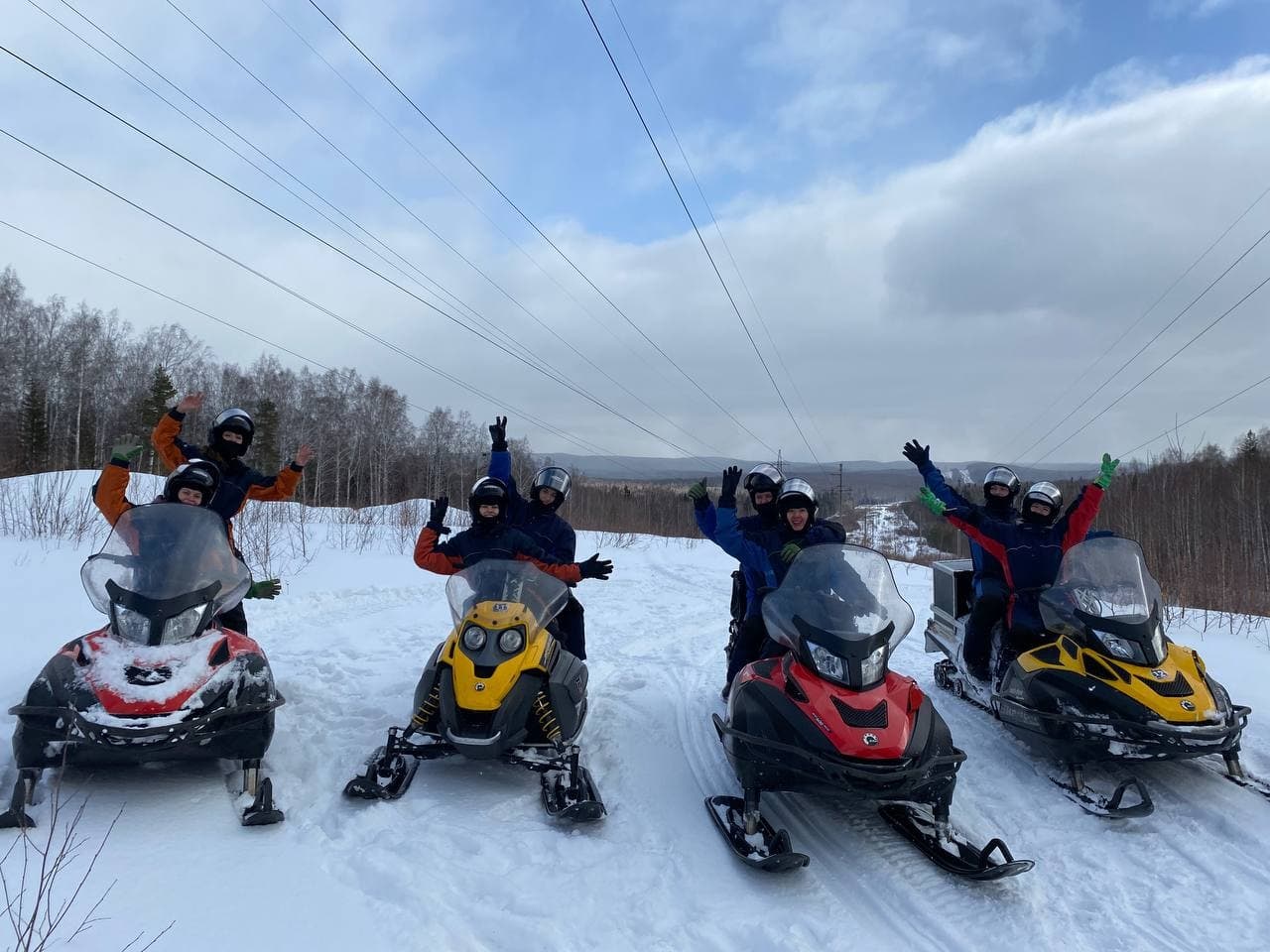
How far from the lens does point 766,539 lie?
5418 millimetres

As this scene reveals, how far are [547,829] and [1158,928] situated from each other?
8.70ft

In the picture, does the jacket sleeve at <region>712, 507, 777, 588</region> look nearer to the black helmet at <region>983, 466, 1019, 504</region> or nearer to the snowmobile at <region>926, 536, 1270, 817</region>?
the snowmobile at <region>926, 536, 1270, 817</region>

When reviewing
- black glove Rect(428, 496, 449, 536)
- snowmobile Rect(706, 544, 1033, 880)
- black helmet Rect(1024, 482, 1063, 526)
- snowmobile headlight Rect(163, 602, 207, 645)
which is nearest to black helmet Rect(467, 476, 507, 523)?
black glove Rect(428, 496, 449, 536)

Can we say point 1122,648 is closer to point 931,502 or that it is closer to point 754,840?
point 931,502

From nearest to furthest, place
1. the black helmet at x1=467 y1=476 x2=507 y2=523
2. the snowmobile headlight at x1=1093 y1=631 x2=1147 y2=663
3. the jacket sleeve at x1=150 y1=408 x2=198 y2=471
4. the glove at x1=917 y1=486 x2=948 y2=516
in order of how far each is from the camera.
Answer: the snowmobile headlight at x1=1093 y1=631 x2=1147 y2=663, the black helmet at x1=467 y1=476 x2=507 y2=523, the jacket sleeve at x1=150 y1=408 x2=198 y2=471, the glove at x1=917 y1=486 x2=948 y2=516

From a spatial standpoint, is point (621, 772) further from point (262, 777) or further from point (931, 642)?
point (931, 642)

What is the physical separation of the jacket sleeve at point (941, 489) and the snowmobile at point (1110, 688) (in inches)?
43.7

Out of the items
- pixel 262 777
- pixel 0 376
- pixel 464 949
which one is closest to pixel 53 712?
pixel 262 777

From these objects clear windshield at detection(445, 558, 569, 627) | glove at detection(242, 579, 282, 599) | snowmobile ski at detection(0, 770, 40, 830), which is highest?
clear windshield at detection(445, 558, 569, 627)

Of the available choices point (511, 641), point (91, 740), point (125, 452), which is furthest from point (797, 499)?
point (125, 452)

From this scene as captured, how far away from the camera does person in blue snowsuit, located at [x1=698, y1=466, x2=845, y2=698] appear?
16.6 feet

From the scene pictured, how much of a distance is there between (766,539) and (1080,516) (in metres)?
2.68

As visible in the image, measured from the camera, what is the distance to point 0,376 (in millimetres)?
33344

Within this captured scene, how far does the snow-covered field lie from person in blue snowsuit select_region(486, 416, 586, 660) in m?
0.75
